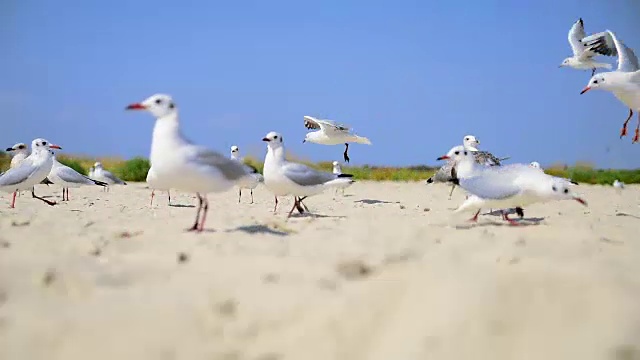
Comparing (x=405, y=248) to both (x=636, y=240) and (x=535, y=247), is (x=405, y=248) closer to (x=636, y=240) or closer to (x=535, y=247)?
(x=535, y=247)

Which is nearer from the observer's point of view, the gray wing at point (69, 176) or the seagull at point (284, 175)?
the seagull at point (284, 175)

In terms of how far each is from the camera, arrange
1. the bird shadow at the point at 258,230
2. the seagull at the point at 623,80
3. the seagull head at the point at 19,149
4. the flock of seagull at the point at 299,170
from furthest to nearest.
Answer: the seagull head at the point at 19,149 → the seagull at the point at 623,80 → the bird shadow at the point at 258,230 → the flock of seagull at the point at 299,170

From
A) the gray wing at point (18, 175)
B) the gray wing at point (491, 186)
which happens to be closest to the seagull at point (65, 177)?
the gray wing at point (18, 175)

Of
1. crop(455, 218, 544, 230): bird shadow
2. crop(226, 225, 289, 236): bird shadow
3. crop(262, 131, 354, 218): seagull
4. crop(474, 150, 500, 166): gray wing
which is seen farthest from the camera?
crop(474, 150, 500, 166): gray wing

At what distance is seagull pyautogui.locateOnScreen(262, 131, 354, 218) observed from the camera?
7590 millimetres

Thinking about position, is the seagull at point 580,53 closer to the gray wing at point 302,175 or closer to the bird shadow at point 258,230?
the gray wing at point 302,175

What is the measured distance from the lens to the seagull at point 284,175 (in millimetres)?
7590

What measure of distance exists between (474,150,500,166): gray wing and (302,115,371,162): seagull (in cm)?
496

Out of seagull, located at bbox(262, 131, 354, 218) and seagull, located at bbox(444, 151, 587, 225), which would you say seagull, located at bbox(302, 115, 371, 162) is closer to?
seagull, located at bbox(262, 131, 354, 218)

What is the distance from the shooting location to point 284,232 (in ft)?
18.9

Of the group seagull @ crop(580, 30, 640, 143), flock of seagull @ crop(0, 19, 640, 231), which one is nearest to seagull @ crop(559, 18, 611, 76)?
flock of seagull @ crop(0, 19, 640, 231)

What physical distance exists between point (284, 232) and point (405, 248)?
57.4 inches

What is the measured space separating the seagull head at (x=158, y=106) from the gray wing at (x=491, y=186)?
331cm

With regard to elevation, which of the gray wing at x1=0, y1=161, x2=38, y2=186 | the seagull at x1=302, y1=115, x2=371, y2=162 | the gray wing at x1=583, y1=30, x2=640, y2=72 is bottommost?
the gray wing at x1=0, y1=161, x2=38, y2=186
